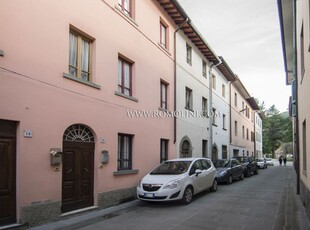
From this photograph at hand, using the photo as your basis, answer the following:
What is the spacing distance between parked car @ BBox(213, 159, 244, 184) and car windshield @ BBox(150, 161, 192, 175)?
5.37m

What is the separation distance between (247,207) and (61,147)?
19.9ft

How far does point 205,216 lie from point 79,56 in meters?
5.91

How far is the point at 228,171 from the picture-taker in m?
17.5

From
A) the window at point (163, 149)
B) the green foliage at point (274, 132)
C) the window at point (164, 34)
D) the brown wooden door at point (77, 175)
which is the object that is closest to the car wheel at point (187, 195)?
the brown wooden door at point (77, 175)

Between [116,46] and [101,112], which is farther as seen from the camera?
[116,46]

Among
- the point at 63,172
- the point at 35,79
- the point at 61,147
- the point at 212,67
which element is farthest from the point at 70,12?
the point at 212,67

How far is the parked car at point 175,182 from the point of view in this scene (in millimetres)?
10363

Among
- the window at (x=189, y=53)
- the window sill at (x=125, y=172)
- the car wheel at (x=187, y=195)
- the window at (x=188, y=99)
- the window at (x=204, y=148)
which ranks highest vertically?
the window at (x=189, y=53)

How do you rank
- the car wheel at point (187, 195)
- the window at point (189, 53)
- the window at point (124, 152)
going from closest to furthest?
1. the car wheel at point (187, 195)
2. the window at point (124, 152)
3. the window at point (189, 53)

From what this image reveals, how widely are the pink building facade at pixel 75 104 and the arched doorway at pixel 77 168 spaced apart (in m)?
0.03

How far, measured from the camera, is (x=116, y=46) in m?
11.4

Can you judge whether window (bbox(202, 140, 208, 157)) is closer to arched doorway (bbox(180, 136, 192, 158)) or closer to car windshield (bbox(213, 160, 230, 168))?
car windshield (bbox(213, 160, 230, 168))

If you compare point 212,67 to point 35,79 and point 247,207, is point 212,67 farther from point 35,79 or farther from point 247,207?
point 35,79

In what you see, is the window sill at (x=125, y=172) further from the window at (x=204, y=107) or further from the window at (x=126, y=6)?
the window at (x=204, y=107)
